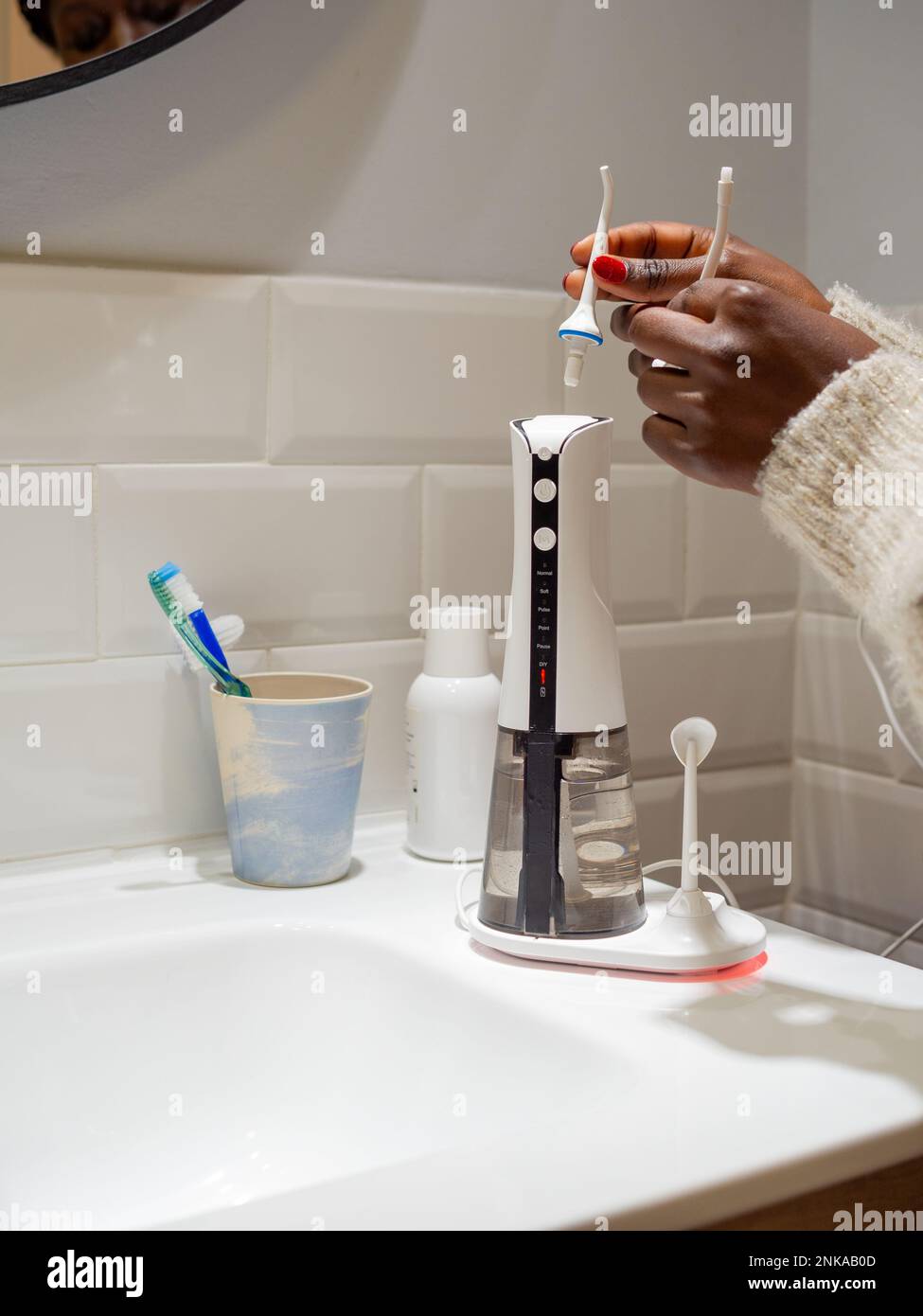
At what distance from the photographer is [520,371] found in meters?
0.91

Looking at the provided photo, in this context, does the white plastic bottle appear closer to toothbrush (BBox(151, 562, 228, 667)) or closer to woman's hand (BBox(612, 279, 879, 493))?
toothbrush (BBox(151, 562, 228, 667))

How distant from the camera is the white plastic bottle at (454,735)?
31.5 inches

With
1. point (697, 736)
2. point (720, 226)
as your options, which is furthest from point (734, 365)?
point (697, 736)

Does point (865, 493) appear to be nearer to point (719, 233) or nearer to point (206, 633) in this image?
point (719, 233)

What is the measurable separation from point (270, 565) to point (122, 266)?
0.67ft

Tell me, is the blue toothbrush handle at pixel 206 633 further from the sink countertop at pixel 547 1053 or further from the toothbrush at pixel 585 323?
the toothbrush at pixel 585 323

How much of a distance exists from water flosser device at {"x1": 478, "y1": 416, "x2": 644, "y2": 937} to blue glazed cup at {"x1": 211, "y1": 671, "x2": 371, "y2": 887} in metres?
0.12

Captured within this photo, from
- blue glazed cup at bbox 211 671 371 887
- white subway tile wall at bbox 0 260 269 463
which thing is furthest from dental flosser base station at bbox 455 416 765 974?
white subway tile wall at bbox 0 260 269 463

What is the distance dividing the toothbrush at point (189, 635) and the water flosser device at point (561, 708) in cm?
18

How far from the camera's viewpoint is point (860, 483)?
518mm

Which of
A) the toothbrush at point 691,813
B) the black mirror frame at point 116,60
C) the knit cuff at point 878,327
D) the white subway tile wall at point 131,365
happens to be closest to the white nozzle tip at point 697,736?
the toothbrush at point 691,813
